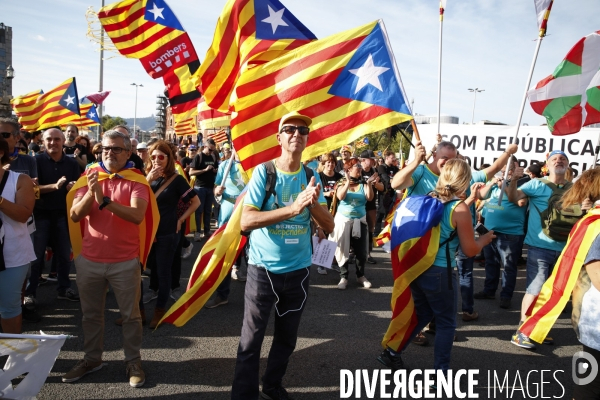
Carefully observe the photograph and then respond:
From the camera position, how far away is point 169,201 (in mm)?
4438

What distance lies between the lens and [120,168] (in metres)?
3.23

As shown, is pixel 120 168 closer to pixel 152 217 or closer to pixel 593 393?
pixel 152 217

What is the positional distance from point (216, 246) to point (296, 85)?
5.66 feet

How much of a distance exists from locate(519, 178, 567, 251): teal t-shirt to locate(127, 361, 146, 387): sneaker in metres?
4.12

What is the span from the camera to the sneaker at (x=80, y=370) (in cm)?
316

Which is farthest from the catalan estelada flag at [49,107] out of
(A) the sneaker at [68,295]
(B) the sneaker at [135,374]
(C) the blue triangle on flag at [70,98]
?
(B) the sneaker at [135,374]

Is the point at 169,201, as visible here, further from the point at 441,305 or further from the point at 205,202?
the point at 205,202

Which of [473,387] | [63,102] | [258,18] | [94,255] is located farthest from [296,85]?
[63,102]

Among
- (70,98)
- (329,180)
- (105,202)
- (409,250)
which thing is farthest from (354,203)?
(70,98)

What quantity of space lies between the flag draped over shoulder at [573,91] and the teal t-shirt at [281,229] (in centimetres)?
384

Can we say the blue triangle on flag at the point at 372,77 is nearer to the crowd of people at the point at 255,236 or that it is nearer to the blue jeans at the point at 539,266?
the crowd of people at the point at 255,236

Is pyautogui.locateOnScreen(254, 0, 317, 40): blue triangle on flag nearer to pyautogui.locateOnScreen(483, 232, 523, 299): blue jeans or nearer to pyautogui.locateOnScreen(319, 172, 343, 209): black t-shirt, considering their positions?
pyautogui.locateOnScreen(319, 172, 343, 209): black t-shirt

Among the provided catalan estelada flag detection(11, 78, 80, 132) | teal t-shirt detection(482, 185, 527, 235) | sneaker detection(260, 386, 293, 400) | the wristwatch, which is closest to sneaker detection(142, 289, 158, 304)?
the wristwatch

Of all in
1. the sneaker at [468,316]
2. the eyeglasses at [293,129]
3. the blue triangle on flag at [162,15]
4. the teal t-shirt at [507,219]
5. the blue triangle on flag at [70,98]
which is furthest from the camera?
the blue triangle on flag at [70,98]
